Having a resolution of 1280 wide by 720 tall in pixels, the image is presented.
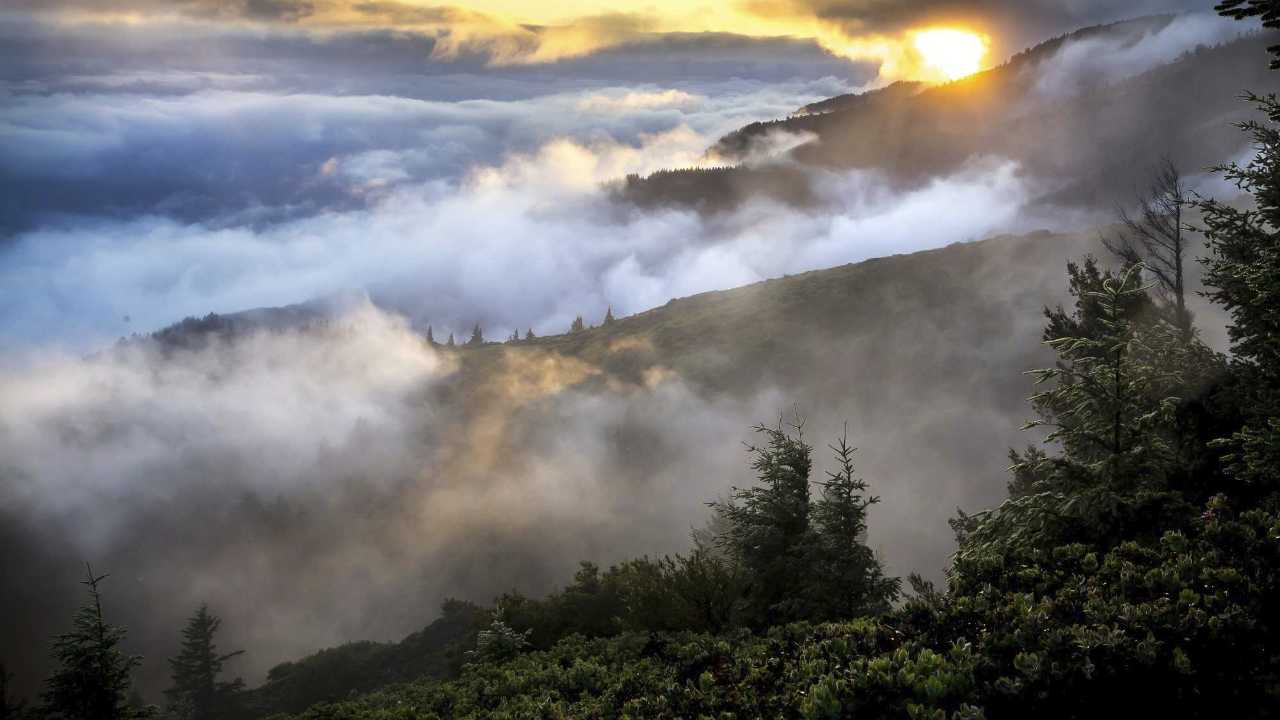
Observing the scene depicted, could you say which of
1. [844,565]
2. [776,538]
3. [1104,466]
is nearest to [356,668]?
[776,538]

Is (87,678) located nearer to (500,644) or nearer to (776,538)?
(500,644)

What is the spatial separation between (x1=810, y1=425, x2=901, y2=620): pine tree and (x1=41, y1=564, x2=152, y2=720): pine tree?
81.1ft

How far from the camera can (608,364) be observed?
15700 cm

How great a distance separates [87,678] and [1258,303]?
3732 cm

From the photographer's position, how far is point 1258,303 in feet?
55.0

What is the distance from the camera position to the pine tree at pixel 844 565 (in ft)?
72.2

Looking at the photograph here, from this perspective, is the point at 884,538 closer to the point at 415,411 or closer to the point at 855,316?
the point at 855,316

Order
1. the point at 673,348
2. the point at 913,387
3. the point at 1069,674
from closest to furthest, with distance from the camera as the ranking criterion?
the point at 1069,674, the point at 913,387, the point at 673,348

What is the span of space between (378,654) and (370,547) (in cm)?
10179

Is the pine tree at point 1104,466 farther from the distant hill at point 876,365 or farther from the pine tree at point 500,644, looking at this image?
the distant hill at point 876,365

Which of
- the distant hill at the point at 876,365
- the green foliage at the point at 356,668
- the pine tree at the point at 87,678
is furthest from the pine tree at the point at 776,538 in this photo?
the distant hill at the point at 876,365

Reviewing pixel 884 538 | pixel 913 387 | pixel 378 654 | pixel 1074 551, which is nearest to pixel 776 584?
pixel 1074 551

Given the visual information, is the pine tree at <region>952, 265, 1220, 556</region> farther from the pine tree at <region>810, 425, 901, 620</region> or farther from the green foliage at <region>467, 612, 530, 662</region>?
the green foliage at <region>467, 612, 530, 662</region>

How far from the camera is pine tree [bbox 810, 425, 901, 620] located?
22000 mm
